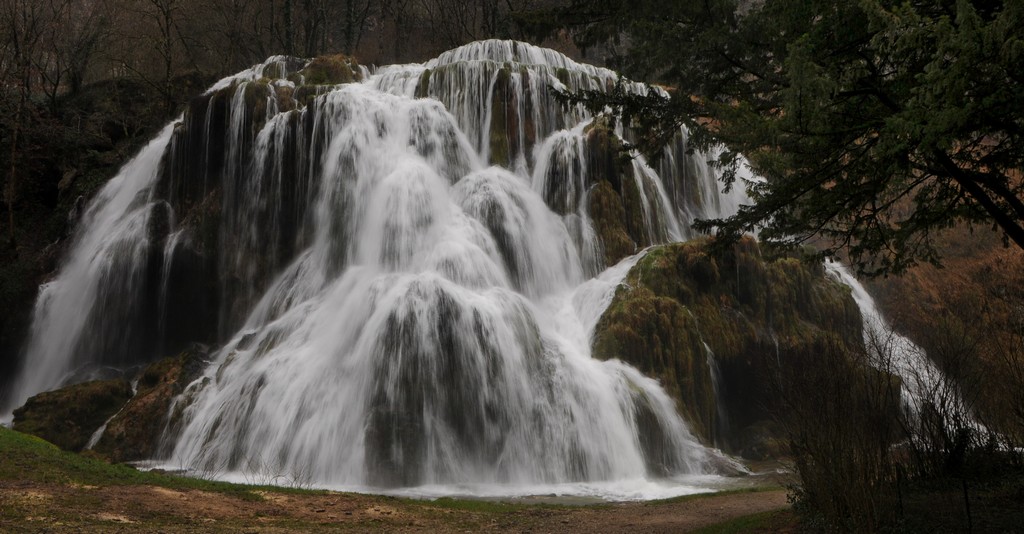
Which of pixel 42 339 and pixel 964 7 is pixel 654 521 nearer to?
pixel 964 7

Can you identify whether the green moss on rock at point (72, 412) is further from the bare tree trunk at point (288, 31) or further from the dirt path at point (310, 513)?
the bare tree trunk at point (288, 31)

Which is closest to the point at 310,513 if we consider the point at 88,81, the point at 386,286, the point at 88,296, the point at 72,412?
the point at 386,286

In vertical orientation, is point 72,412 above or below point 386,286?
below

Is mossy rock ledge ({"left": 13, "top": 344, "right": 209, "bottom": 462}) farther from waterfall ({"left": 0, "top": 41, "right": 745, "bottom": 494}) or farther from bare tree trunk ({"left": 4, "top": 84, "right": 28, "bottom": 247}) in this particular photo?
bare tree trunk ({"left": 4, "top": 84, "right": 28, "bottom": 247})

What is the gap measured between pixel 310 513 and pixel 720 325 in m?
13.3

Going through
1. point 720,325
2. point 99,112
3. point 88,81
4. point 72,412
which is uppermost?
point 88,81

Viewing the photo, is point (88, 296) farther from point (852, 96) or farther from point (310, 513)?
point (852, 96)

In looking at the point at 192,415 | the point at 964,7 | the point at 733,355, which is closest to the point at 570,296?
the point at 733,355

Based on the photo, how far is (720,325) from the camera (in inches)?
755

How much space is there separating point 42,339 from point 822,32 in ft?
84.6

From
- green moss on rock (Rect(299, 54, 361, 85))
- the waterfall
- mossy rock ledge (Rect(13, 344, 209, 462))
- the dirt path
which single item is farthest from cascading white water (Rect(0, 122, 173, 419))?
the dirt path

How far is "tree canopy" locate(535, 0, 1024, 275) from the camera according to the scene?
15.7 ft

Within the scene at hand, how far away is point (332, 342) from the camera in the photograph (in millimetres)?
16578

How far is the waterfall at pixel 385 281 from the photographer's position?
14.9 m
